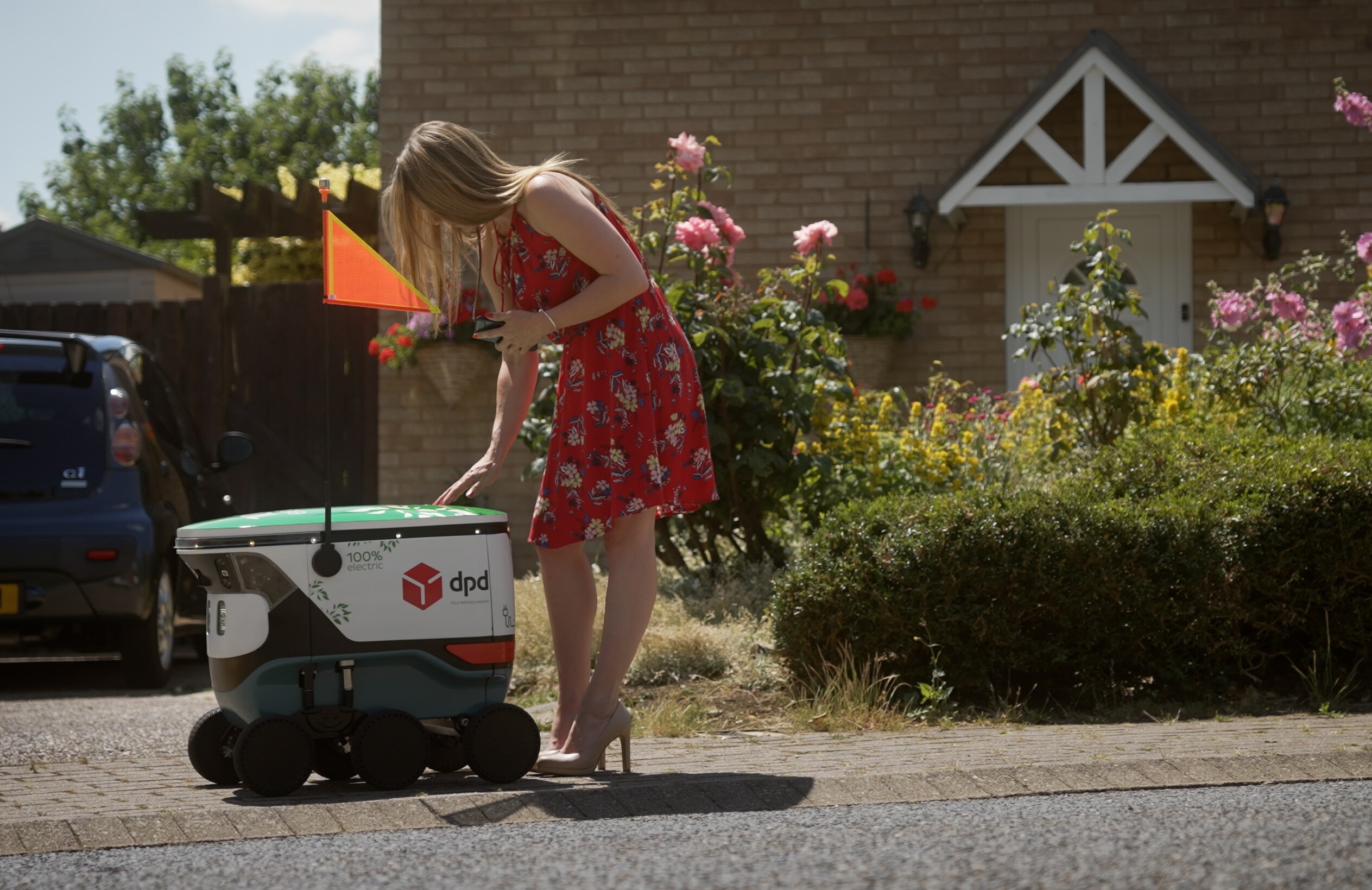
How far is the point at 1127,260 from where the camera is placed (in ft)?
35.6

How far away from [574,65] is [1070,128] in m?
3.53

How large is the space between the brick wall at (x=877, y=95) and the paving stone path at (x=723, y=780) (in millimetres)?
6823

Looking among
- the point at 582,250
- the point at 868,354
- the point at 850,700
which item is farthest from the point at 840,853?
the point at 868,354

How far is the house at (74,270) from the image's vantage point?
18016mm

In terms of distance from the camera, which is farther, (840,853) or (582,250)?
(582,250)

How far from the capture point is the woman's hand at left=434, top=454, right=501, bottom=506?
146 inches

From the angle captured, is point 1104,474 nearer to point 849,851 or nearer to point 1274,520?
point 1274,520

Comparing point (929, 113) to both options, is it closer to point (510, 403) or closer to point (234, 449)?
point (234, 449)

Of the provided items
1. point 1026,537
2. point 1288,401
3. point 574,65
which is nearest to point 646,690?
point 1026,537

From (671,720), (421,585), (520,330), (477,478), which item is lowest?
(671,720)

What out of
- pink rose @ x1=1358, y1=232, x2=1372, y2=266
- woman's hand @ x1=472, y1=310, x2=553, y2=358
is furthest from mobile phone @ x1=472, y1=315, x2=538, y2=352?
pink rose @ x1=1358, y1=232, x2=1372, y2=266

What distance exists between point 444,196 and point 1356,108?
538 centimetres

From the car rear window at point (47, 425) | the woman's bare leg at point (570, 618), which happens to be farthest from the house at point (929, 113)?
the woman's bare leg at point (570, 618)

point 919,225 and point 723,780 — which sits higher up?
point 919,225
